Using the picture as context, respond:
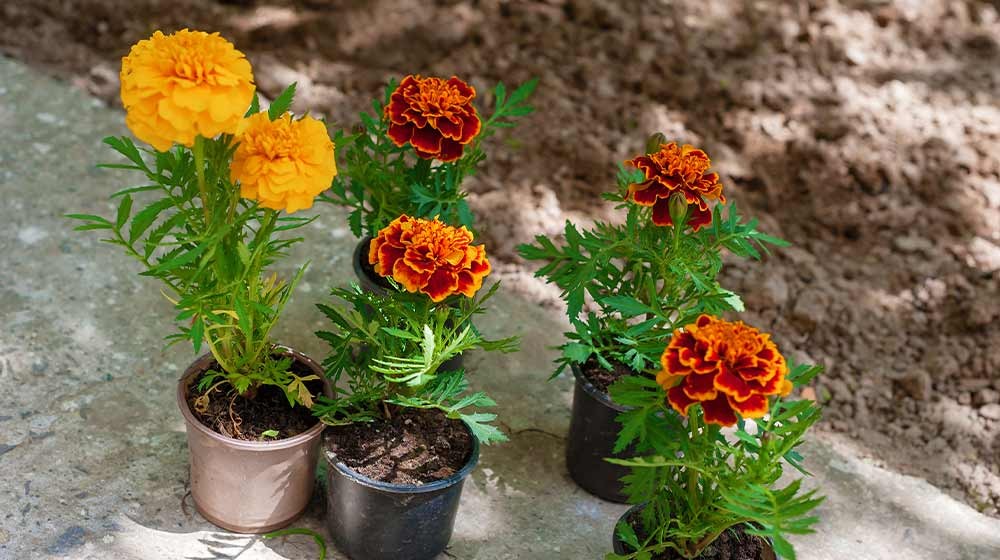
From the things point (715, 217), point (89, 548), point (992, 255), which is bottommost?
point (89, 548)

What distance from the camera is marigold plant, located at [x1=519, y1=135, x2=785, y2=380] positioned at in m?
2.46

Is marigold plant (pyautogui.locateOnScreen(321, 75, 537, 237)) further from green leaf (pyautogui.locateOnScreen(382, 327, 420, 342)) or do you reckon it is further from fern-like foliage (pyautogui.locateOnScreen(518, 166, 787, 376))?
green leaf (pyautogui.locateOnScreen(382, 327, 420, 342))

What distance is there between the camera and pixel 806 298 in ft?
11.9

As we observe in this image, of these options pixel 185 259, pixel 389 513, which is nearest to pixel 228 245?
pixel 185 259

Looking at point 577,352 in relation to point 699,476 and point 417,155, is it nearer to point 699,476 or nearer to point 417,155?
point 699,476

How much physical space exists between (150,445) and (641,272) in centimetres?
134

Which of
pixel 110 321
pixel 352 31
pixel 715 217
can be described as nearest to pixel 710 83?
pixel 352 31

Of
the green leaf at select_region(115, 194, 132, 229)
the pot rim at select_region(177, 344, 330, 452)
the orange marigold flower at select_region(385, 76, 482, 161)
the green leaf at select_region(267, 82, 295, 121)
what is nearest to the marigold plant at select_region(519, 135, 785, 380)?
the orange marigold flower at select_region(385, 76, 482, 161)

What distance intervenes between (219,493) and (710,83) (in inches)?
106

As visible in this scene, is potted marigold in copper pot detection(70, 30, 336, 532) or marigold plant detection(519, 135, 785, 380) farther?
marigold plant detection(519, 135, 785, 380)

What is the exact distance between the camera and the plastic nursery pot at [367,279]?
2.99 meters

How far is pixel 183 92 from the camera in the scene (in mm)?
1997

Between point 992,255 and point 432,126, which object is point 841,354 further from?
point 432,126

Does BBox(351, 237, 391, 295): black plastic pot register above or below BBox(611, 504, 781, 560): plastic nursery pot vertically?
above
